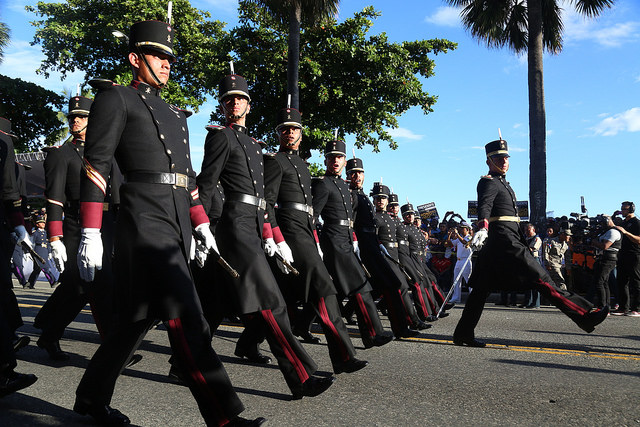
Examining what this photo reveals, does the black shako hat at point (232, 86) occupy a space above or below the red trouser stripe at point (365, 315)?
above

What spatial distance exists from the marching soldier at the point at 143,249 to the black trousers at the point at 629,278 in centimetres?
980

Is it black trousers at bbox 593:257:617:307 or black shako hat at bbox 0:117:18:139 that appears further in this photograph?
black trousers at bbox 593:257:617:307

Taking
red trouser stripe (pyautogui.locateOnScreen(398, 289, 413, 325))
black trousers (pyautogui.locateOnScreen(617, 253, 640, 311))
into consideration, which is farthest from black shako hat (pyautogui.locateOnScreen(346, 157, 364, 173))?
black trousers (pyautogui.locateOnScreen(617, 253, 640, 311))

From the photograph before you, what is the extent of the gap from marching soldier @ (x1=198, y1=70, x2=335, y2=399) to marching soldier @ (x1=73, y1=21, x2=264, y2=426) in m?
0.83

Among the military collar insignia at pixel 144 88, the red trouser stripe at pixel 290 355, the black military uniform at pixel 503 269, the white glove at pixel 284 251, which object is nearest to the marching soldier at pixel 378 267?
the black military uniform at pixel 503 269

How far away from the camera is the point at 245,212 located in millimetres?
4543

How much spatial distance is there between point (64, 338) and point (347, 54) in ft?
50.4

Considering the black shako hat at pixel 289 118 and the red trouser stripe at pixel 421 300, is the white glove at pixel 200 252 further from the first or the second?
the red trouser stripe at pixel 421 300

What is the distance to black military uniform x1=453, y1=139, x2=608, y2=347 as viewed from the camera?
611 cm

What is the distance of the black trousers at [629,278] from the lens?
10.8m

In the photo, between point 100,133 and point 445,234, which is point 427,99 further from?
point 100,133

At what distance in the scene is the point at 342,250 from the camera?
6164 mm

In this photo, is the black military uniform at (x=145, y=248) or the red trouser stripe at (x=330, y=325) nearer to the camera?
the black military uniform at (x=145, y=248)

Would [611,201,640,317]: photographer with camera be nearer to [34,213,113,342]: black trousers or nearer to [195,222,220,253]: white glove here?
[34,213,113,342]: black trousers
